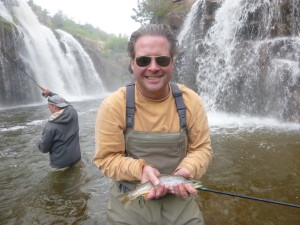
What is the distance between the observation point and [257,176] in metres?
4.98

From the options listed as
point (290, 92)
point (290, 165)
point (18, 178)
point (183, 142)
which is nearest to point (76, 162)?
point (18, 178)

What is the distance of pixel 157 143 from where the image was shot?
219 cm

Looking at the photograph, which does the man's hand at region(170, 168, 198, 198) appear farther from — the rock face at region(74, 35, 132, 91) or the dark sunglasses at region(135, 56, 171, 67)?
the rock face at region(74, 35, 132, 91)

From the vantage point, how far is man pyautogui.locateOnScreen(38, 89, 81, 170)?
16.2ft

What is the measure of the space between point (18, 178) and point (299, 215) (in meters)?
5.22

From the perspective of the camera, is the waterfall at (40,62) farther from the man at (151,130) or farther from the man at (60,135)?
the man at (151,130)

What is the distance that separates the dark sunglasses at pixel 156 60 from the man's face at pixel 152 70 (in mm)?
22

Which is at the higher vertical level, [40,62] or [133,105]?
[40,62]

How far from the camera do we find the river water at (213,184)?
3825mm

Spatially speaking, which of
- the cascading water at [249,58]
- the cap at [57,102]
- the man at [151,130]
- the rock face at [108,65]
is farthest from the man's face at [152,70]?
the rock face at [108,65]

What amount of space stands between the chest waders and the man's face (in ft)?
0.43

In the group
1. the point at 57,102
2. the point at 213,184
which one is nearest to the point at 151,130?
the point at 213,184

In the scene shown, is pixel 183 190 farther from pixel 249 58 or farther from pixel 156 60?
pixel 249 58

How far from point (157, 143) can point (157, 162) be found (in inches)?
6.9
